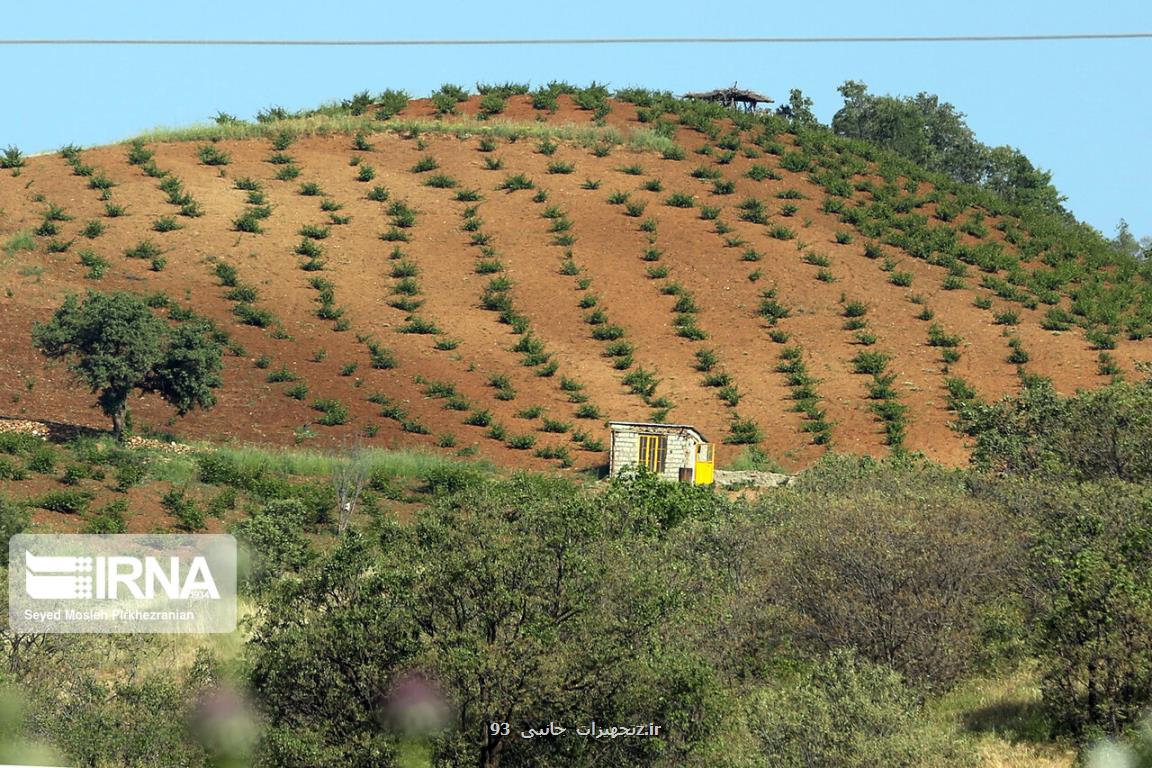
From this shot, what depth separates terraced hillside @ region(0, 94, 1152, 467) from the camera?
179ft

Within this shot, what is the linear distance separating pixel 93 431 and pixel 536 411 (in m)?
15.6

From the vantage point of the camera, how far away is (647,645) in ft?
63.2

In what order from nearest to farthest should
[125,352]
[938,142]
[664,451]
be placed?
[125,352] < [664,451] < [938,142]

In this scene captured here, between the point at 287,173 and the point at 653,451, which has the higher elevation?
the point at 287,173

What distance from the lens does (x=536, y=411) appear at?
55.1 meters

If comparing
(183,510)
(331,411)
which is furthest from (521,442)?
(183,510)

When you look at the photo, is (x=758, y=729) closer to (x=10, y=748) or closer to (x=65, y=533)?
(x=10, y=748)

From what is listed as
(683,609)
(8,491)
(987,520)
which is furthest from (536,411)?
(683,609)

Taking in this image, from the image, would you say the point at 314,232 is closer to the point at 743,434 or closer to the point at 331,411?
the point at 331,411

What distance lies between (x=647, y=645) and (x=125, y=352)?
91.7ft

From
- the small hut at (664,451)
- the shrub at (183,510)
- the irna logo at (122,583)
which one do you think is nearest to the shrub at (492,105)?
the small hut at (664,451)

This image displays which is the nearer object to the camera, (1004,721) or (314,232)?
(1004,721)

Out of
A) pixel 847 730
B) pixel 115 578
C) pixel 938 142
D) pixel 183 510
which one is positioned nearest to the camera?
pixel 847 730

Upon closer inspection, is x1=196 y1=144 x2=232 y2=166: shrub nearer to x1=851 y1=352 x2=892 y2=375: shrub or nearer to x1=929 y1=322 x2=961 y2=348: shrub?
x1=851 y1=352 x2=892 y2=375: shrub
